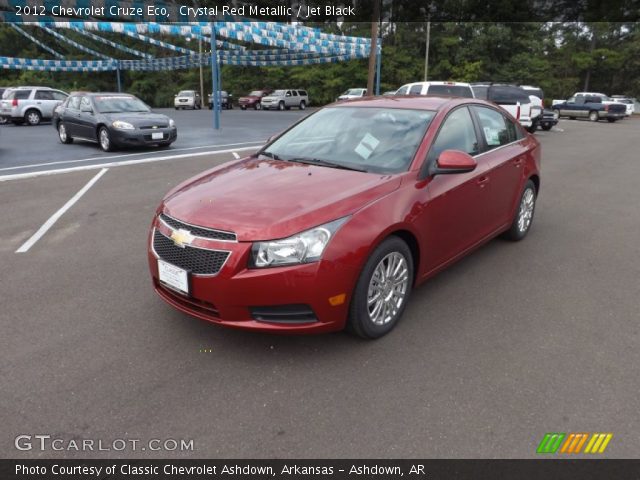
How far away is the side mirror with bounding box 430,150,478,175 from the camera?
Result: 3.65 meters

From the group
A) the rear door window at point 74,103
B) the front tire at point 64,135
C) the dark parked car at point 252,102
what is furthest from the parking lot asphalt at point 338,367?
the dark parked car at point 252,102

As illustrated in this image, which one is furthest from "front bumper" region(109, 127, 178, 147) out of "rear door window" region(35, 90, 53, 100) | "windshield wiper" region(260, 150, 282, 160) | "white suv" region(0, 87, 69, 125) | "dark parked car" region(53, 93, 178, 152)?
"rear door window" region(35, 90, 53, 100)

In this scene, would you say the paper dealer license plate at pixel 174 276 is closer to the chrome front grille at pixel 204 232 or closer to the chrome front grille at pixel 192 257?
the chrome front grille at pixel 192 257

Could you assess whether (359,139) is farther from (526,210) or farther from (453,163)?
(526,210)

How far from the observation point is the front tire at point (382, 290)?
10.6 ft

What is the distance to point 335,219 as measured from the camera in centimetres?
309

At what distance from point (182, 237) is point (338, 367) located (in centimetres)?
126

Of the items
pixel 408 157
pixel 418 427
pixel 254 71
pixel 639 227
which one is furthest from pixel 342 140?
pixel 254 71

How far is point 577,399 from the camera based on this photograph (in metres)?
2.85

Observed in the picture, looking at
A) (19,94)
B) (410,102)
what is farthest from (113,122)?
(19,94)

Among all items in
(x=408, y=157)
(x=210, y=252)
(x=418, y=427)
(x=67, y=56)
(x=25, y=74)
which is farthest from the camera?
(x=67, y=56)

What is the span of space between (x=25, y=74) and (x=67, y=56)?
562cm
